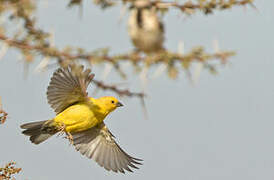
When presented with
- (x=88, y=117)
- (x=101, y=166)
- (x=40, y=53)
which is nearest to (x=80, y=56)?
(x=40, y=53)

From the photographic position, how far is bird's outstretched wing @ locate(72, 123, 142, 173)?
8.30 m

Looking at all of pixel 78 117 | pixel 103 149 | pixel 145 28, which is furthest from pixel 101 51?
pixel 103 149

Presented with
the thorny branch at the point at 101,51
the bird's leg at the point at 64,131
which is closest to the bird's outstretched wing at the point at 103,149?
the bird's leg at the point at 64,131

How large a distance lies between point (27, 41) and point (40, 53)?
0.16 metres

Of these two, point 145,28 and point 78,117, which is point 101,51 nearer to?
point 145,28

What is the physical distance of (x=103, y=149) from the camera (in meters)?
8.45

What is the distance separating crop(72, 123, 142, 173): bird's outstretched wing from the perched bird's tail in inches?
26.7

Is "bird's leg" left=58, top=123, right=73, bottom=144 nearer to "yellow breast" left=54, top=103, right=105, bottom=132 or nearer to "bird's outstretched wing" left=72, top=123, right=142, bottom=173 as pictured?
"yellow breast" left=54, top=103, right=105, bottom=132

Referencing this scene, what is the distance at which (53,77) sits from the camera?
6.97m

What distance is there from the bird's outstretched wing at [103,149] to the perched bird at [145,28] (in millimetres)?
5567

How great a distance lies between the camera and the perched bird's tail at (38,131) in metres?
7.53

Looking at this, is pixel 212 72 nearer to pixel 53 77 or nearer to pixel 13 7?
pixel 13 7

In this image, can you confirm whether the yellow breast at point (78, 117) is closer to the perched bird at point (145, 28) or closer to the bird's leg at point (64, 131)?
the bird's leg at point (64, 131)

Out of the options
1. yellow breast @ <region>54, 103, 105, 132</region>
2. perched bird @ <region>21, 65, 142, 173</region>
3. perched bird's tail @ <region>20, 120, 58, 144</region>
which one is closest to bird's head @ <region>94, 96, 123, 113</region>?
perched bird @ <region>21, 65, 142, 173</region>
